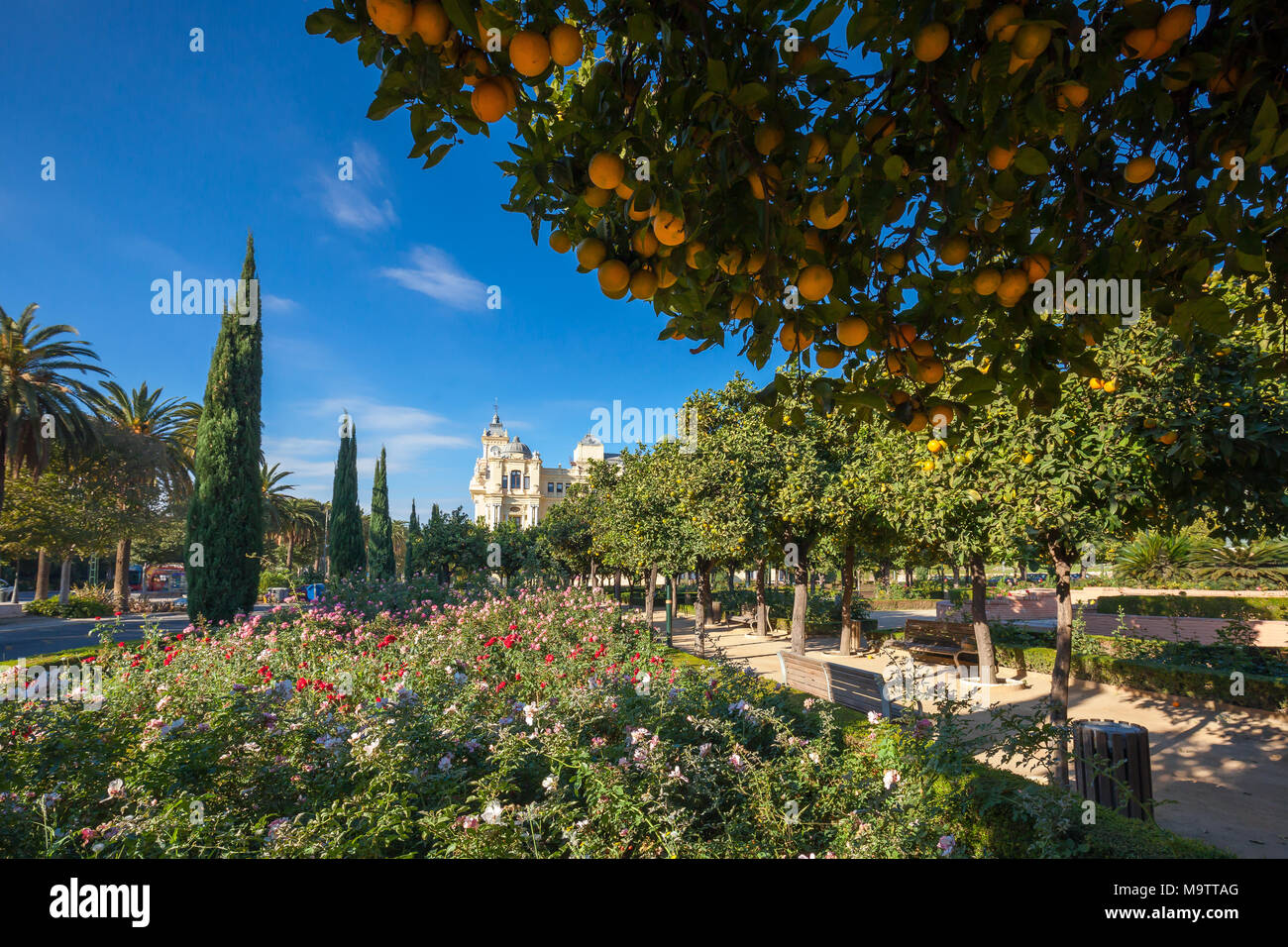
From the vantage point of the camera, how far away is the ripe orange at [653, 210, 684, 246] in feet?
3.97

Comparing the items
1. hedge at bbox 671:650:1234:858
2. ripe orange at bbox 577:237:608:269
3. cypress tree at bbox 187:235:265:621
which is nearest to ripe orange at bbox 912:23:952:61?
ripe orange at bbox 577:237:608:269

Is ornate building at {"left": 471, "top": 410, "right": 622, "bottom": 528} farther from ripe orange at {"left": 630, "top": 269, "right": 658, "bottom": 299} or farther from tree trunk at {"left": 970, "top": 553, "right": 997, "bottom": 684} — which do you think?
ripe orange at {"left": 630, "top": 269, "right": 658, "bottom": 299}

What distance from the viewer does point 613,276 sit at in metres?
1.39

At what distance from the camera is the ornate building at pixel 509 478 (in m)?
68.6

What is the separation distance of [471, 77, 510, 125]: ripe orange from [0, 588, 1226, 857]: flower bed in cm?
261

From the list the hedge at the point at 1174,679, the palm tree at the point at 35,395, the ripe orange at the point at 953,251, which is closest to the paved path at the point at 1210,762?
the hedge at the point at 1174,679

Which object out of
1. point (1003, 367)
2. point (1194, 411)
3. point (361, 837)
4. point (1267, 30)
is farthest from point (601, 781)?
point (1194, 411)

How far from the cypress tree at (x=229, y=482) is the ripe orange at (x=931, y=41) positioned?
56.6 ft

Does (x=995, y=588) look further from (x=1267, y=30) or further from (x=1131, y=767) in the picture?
(x=1267, y=30)

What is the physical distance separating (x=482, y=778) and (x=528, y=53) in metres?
3.30

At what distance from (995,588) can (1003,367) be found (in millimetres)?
24806

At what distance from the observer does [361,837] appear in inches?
92.8

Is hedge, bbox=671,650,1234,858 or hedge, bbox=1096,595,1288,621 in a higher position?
hedge, bbox=671,650,1234,858

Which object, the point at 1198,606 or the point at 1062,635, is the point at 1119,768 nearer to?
the point at 1062,635
